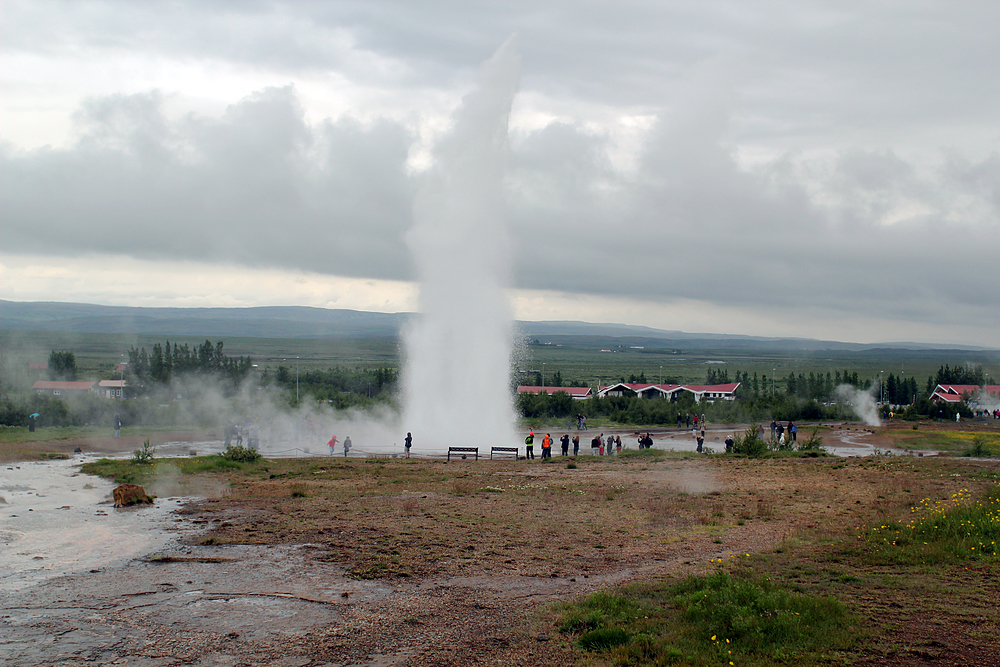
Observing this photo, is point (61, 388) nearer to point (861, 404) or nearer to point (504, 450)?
point (504, 450)

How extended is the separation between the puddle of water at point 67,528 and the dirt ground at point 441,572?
0.63 meters

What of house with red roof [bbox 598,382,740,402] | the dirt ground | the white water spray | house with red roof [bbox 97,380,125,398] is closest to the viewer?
the dirt ground

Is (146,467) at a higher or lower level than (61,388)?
higher

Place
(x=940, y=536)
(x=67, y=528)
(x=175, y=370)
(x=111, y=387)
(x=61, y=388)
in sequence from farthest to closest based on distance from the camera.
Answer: (x=111, y=387) → (x=175, y=370) → (x=61, y=388) → (x=67, y=528) → (x=940, y=536)

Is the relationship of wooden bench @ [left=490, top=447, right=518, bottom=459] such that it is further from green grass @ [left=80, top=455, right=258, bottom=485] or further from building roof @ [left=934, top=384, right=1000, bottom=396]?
building roof @ [left=934, top=384, right=1000, bottom=396]

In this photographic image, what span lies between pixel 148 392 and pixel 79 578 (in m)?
54.4

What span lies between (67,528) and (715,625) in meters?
13.2

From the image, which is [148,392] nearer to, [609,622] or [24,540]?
[24,540]

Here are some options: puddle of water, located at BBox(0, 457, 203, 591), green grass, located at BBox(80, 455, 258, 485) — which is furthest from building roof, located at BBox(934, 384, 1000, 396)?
puddle of water, located at BBox(0, 457, 203, 591)

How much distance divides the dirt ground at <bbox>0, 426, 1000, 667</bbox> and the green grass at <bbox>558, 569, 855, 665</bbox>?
39 cm

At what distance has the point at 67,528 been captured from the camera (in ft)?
51.3

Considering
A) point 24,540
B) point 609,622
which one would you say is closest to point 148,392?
point 24,540

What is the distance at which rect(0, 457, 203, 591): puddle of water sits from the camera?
41.4 feet

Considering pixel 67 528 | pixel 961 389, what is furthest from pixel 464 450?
pixel 961 389
